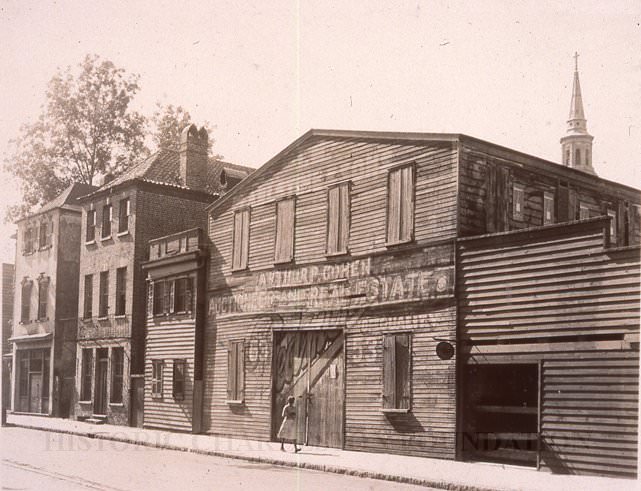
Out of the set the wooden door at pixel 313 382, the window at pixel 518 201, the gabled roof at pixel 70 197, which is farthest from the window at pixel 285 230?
the gabled roof at pixel 70 197

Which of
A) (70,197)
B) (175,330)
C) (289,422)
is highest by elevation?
(70,197)

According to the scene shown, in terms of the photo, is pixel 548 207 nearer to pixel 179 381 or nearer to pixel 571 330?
pixel 571 330

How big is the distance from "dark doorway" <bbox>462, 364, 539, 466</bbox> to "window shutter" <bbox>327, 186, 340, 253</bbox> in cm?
570

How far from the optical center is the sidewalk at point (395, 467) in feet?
45.8

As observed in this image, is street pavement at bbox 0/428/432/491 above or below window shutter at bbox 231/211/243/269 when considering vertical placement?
below

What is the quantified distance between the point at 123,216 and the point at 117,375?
6.55 m

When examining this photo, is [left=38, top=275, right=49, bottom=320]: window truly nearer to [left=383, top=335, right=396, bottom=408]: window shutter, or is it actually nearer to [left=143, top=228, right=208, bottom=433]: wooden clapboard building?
[left=143, top=228, right=208, bottom=433]: wooden clapboard building

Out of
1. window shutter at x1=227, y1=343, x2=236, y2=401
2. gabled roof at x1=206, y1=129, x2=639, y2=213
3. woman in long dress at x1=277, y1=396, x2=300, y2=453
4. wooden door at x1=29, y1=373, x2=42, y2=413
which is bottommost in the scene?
wooden door at x1=29, y1=373, x2=42, y2=413

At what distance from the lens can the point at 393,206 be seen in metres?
20.5

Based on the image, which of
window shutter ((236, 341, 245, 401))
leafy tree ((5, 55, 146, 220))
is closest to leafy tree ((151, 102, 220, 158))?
leafy tree ((5, 55, 146, 220))

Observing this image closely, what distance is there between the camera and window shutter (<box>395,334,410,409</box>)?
1942cm

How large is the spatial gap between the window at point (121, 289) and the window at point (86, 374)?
338 cm

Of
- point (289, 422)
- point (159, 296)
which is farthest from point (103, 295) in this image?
point (289, 422)

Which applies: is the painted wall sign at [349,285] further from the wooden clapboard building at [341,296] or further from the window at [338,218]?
the window at [338,218]
